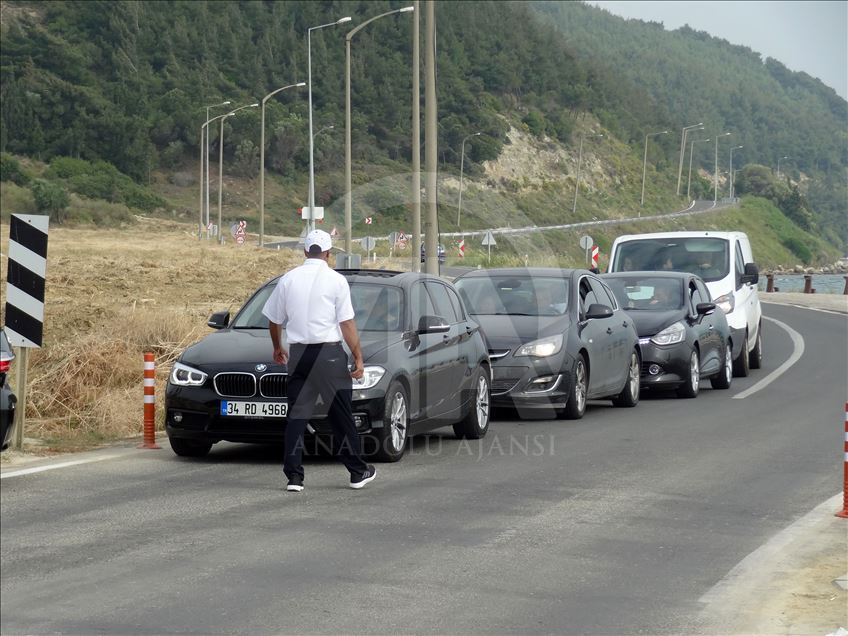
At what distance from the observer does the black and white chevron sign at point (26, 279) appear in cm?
1217

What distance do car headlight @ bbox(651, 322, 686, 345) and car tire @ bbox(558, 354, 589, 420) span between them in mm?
3186

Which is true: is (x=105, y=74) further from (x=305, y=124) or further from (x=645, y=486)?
(x=645, y=486)

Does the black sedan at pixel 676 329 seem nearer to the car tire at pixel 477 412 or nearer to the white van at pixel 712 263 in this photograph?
the white van at pixel 712 263

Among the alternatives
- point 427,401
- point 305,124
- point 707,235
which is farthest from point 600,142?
point 427,401

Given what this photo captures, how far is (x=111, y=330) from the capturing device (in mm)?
18844

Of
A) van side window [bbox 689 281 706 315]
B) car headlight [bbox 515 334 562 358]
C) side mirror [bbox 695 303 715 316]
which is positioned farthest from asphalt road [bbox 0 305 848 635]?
van side window [bbox 689 281 706 315]

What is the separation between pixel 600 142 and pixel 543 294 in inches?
5174

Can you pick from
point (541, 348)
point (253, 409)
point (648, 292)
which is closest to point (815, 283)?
point (648, 292)

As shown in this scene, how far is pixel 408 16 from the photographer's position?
138 m

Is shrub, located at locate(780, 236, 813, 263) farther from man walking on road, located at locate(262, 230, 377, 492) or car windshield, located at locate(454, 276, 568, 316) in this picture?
man walking on road, located at locate(262, 230, 377, 492)

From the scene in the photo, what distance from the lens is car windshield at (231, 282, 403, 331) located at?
42.7 feet

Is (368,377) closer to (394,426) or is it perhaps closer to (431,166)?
(394,426)

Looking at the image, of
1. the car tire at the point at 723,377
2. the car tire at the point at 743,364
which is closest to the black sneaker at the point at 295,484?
the car tire at the point at 723,377

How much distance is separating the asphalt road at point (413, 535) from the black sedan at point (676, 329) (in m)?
4.87
